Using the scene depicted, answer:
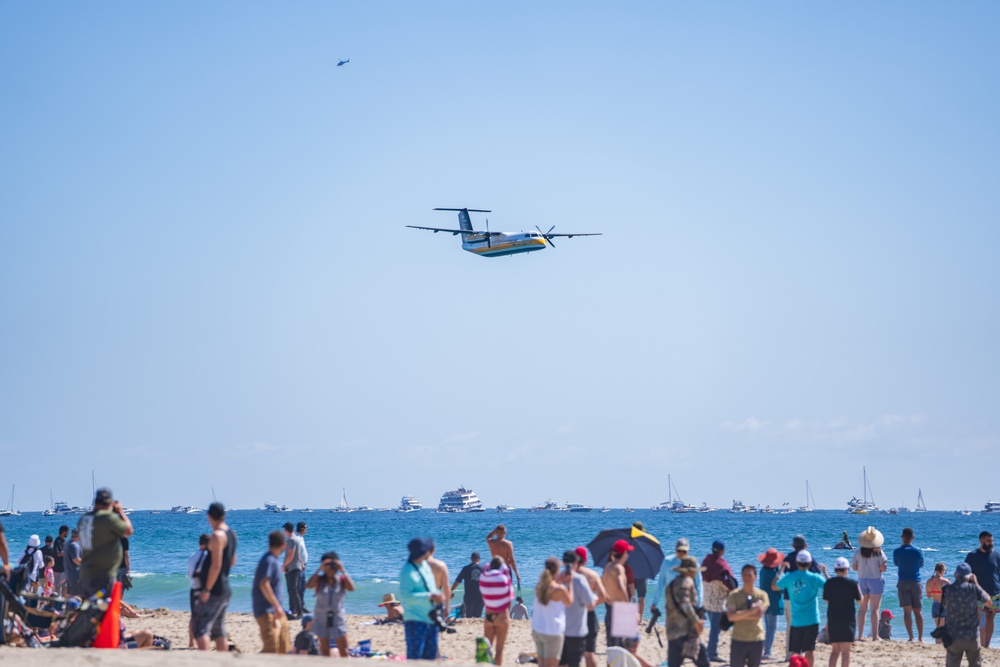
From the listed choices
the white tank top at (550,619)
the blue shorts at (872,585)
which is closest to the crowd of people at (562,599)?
the white tank top at (550,619)

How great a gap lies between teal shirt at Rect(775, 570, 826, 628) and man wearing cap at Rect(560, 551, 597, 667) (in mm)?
2788

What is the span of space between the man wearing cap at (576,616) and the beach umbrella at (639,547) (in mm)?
3016

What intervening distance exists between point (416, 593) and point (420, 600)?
80mm

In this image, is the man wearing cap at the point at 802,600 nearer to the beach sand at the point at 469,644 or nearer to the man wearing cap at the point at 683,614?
the beach sand at the point at 469,644

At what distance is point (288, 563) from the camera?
1650cm

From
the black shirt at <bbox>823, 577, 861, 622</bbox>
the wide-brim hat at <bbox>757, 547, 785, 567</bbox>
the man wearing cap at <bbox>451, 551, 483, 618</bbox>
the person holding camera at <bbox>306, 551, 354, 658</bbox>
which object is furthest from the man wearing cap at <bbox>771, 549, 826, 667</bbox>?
the man wearing cap at <bbox>451, 551, 483, 618</bbox>

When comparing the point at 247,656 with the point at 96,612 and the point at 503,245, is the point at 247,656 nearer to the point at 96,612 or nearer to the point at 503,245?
the point at 96,612

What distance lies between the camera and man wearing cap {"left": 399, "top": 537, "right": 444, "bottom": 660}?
10812mm

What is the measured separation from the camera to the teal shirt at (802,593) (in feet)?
41.3

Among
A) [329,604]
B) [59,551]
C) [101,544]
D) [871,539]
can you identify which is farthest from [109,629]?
[871,539]

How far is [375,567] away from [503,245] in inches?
571

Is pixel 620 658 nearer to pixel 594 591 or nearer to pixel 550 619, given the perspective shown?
pixel 594 591

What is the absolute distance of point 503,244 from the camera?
47344 millimetres

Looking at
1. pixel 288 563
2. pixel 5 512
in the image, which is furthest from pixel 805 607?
pixel 5 512
